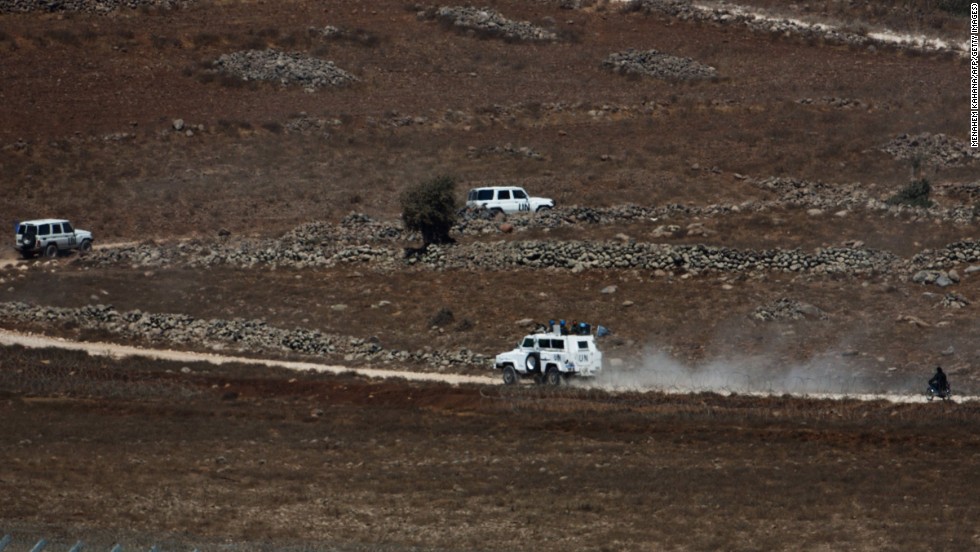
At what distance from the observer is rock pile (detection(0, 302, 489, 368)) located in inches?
1757

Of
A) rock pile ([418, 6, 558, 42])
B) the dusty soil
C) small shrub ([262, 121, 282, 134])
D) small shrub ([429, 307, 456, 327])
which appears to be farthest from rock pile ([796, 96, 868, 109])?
small shrub ([429, 307, 456, 327])

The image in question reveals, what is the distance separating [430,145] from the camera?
236 ft

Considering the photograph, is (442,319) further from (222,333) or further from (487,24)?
(487,24)

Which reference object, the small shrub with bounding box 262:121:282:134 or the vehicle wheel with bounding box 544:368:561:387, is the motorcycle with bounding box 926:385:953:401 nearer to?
the vehicle wheel with bounding box 544:368:561:387

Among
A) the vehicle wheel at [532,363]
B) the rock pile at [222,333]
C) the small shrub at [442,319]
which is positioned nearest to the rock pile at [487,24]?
the small shrub at [442,319]

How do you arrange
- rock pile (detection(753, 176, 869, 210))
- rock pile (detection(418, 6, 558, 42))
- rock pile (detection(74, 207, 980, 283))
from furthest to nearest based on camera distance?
rock pile (detection(418, 6, 558, 42)), rock pile (detection(753, 176, 869, 210)), rock pile (detection(74, 207, 980, 283))

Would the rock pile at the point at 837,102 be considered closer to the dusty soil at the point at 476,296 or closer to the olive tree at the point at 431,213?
the dusty soil at the point at 476,296

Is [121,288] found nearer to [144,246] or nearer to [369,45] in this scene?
[144,246]

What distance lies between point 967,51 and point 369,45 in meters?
33.9

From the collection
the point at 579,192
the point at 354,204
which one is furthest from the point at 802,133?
the point at 354,204

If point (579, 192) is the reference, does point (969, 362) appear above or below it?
below

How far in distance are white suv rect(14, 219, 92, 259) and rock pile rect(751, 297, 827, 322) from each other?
1065 inches

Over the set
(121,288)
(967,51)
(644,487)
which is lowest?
(644,487)

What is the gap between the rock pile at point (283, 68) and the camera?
79375mm
